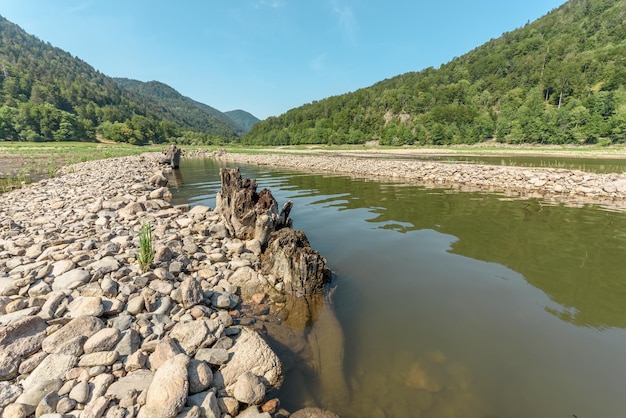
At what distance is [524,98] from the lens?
13550 cm

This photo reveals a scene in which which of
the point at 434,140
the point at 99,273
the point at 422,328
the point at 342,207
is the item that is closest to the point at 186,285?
the point at 99,273

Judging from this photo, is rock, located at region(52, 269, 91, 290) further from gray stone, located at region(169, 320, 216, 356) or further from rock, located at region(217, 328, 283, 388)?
rock, located at region(217, 328, 283, 388)

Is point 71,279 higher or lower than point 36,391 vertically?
higher

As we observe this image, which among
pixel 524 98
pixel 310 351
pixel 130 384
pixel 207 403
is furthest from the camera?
pixel 524 98

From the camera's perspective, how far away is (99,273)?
570 cm

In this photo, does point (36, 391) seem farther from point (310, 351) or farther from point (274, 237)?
point (274, 237)

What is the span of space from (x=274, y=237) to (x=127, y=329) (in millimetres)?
4367

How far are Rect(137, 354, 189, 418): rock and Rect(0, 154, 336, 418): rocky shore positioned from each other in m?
0.01

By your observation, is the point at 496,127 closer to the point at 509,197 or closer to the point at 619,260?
the point at 509,197

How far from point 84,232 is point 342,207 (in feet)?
37.0

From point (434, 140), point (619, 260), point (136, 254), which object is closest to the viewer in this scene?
point (136, 254)

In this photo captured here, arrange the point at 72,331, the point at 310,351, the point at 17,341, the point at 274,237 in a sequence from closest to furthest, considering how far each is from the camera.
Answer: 1. the point at 17,341
2. the point at 72,331
3. the point at 310,351
4. the point at 274,237

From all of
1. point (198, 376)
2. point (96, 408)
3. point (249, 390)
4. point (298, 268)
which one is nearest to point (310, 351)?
point (249, 390)

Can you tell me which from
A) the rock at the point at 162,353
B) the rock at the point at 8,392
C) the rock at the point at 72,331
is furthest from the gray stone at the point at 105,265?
the rock at the point at 162,353
